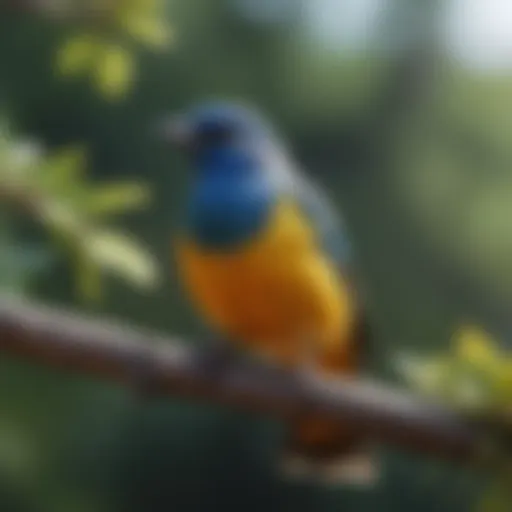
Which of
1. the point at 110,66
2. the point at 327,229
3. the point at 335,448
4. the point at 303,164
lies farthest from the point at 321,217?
the point at 303,164

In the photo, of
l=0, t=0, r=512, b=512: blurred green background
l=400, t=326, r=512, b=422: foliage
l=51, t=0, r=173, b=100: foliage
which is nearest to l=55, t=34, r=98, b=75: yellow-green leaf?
l=51, t=0, r=173, b=100: foliage

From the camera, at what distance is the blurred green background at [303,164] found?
1.47m

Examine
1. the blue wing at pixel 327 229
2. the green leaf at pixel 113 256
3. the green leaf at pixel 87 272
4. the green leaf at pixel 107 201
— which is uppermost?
the blue wing at pixel 327 229

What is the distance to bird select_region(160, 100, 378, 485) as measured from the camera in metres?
0.66

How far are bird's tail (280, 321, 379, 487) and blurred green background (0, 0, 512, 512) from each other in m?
0.57

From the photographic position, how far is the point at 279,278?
668 mm

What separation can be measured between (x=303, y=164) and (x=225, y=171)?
89 centimetres

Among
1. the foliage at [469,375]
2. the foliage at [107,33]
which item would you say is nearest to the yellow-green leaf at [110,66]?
the foliage at [107,33]

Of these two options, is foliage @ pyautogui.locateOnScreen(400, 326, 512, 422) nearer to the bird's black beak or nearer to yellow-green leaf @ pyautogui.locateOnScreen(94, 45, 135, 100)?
yellow-green leaf @ pyautogui.locateOnScreen(94, 45, 135, 100)

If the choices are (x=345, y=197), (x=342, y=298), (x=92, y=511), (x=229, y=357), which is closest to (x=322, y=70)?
(x=345, y=197)

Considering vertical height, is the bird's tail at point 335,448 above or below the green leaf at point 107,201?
above

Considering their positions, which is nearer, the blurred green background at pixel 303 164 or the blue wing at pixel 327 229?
the blue wing at pixel 327 229

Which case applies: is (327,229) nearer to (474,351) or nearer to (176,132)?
(176,132)

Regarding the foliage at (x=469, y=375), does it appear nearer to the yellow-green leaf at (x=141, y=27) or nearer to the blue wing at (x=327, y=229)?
the yellow-green leaf at (x=141, y=27)
